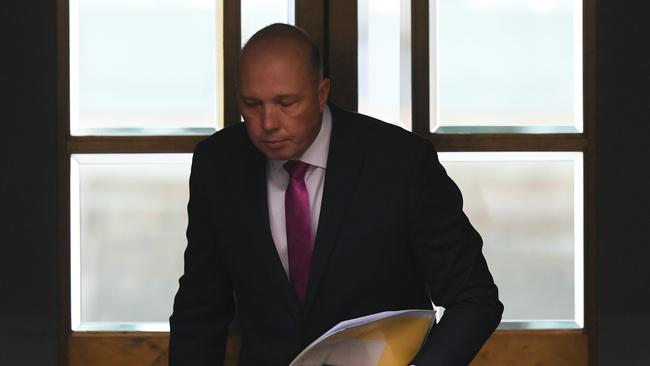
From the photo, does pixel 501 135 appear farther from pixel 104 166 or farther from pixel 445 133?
pixel 104 166

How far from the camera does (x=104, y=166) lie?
1.95 metres

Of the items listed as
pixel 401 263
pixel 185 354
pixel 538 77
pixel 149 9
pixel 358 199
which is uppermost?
pixel 149 9

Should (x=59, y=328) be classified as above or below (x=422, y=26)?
below

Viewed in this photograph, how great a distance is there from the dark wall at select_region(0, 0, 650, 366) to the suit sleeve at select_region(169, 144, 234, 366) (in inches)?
12.9

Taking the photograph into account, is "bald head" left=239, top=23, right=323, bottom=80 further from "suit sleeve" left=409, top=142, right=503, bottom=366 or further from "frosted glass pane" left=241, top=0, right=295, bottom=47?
"frosted glass pane" left=241, top=0, right=295, bottom=47

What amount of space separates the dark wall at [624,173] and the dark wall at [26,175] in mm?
1075

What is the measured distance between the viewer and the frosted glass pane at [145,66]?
1942 mm

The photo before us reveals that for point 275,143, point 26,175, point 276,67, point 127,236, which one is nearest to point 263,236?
point 275,143

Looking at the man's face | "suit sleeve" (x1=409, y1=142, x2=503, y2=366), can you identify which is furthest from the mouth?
"suit sleeve" (x1=409, y1=142, x2=503, y2=366)

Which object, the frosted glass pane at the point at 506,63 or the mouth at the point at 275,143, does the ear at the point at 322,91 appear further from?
the frosted glass pane at the point at 506,63

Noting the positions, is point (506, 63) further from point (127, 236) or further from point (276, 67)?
point (127, 236)

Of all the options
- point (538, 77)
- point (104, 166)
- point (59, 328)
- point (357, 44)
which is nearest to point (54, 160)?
point (104, 166)

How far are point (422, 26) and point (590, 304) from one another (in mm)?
640

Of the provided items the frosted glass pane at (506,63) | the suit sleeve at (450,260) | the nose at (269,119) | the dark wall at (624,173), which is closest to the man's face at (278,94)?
the nose at (269,119)
